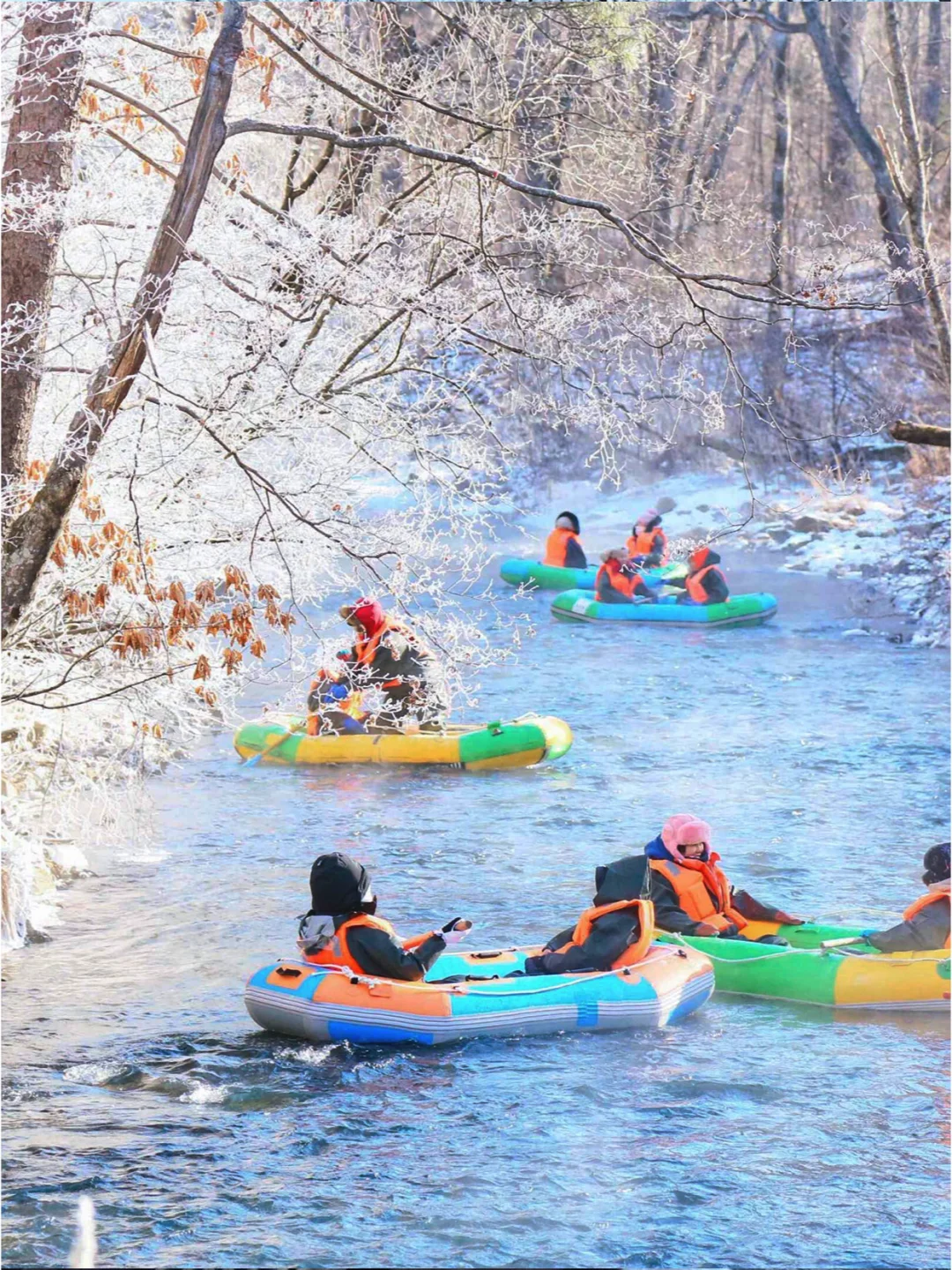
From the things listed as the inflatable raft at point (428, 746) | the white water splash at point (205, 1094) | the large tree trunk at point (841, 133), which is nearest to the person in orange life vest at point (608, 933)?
the white water splash at point (205, 1094)

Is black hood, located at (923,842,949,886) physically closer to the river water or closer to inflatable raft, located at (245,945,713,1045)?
the river water

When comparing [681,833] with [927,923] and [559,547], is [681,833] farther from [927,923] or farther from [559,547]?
[559,547]

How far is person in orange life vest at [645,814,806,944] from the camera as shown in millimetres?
7348

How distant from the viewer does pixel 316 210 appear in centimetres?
846

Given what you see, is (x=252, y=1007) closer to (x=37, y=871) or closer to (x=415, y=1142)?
(x=415, y=1142)

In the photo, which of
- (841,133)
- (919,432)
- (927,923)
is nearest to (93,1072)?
(927,923)

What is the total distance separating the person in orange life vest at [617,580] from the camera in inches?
668

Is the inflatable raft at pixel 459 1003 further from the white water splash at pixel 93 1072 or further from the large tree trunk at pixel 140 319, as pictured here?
the large tree trunk at pixel 140 319

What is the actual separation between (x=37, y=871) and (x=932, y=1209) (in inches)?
199

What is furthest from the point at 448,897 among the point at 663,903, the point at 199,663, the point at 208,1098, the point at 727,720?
the point at 727,720

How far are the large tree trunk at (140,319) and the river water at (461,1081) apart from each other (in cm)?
208

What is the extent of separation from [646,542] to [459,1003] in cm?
1288

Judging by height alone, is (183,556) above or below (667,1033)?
above

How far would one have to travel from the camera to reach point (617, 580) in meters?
17.0
